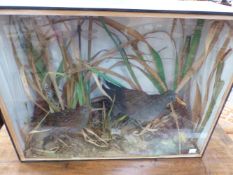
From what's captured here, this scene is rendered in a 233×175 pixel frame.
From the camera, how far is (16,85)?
1.92 feet

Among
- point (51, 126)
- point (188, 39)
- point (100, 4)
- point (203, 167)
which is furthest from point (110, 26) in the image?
point (203, 167)

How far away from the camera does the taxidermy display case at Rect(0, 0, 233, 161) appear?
492mm

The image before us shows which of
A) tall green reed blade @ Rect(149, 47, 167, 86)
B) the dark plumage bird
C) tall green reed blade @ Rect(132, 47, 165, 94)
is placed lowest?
the dark plumage bird

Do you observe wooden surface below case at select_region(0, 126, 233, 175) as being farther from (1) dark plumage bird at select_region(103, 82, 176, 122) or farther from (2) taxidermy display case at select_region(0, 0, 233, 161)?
(1) dark plumage bird at select_region(103, 82, 176, 122)

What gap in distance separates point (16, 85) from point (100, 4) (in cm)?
27

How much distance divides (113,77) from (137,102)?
0.29ft

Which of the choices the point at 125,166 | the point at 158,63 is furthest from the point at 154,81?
the point at 125,166

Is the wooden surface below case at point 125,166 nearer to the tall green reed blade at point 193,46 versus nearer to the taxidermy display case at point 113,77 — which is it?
the taxidermy display case at point 113,77

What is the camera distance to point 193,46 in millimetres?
560

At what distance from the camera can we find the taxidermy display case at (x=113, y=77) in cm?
49

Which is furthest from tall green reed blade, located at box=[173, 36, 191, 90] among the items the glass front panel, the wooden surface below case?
the wooden surface below case

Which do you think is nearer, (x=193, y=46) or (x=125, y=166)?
(x=193, y=46)

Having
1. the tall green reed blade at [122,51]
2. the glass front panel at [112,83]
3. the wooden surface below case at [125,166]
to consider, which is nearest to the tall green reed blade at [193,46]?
the glass front panel at [112,83]

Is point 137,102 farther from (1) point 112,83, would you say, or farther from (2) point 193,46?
(2) point 193,46
